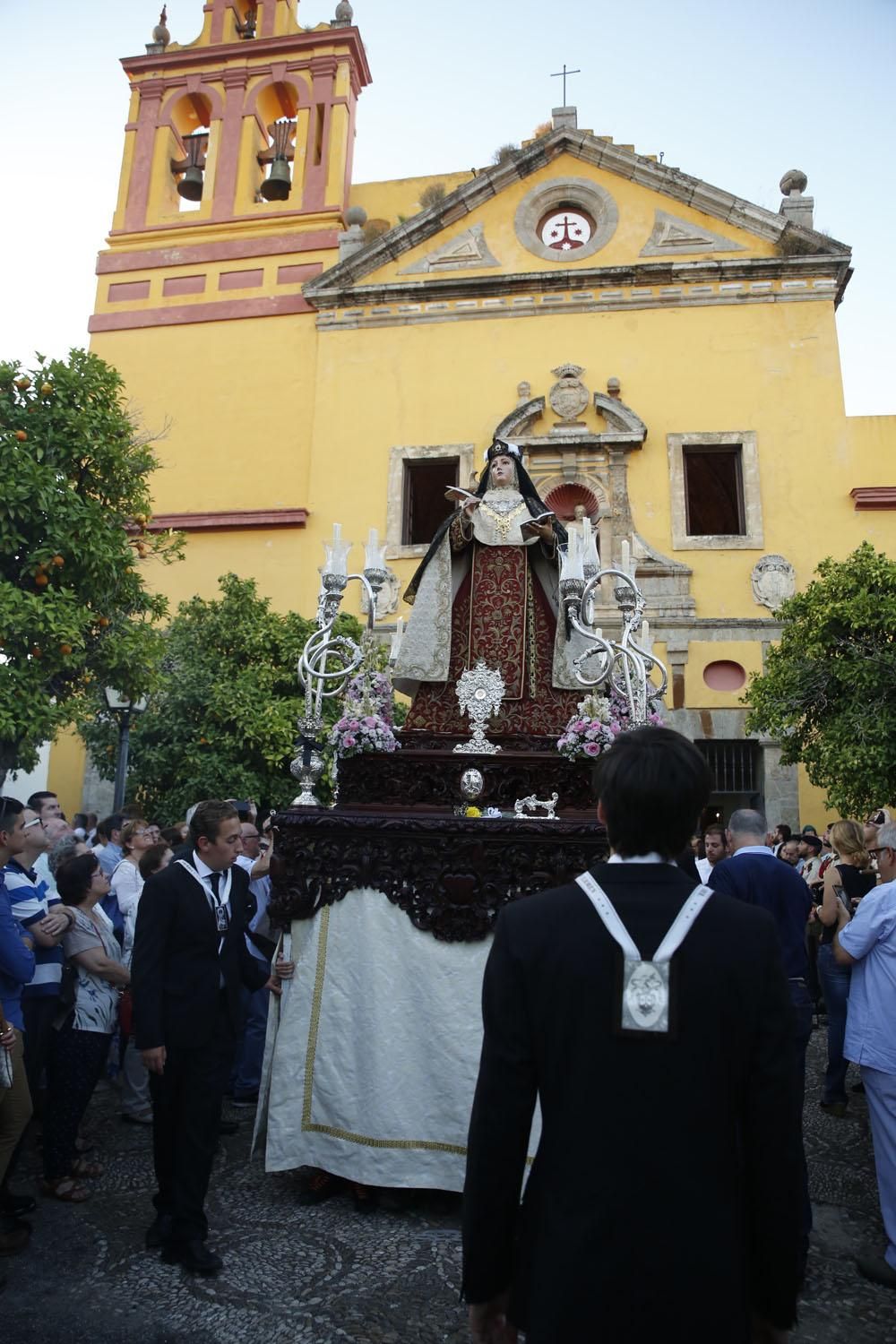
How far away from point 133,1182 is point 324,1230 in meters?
1.04

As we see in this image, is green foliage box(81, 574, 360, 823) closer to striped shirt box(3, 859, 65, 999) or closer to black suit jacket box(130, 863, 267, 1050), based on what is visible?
striped shirt box(3, 859, 65, 999)

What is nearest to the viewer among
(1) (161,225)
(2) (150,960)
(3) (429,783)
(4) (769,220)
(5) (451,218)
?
(2) (150,960)

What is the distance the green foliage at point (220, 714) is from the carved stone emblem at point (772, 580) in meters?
5.67

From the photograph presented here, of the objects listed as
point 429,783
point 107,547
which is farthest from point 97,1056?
point 107,547

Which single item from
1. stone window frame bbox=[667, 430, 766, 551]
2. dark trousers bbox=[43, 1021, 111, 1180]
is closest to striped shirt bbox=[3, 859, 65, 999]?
dark trousers bbox=[43, 1021, 111, 1180]

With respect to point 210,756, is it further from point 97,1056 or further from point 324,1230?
point 324,1230

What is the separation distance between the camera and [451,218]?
51.5ft

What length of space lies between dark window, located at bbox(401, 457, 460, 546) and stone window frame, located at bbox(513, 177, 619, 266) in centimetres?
373

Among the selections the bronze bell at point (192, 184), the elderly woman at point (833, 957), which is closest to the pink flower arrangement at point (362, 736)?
the elderly woman at point (833, 957)

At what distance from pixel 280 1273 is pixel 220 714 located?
28.7ft

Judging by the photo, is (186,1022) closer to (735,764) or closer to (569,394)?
(735,764)

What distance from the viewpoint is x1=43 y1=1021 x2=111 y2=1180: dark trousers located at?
14.1 feet

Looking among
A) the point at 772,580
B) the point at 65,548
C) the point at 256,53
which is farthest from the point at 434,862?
the point at 256,53

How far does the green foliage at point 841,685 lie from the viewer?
32.5ft
